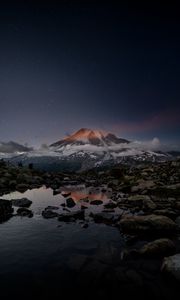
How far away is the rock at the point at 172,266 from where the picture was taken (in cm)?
1074

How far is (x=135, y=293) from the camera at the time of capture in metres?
9.87

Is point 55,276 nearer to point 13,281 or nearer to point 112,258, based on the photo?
point 13,281

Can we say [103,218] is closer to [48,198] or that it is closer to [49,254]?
[49,254]

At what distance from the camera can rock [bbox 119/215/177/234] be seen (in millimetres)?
17062

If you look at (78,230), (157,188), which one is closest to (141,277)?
(78,230)

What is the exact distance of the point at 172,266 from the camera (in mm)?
11078

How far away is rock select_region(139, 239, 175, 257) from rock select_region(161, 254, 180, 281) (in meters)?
1.61

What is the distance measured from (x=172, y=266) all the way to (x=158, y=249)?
232cm

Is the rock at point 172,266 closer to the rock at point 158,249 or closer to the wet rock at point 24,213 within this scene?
the rock at point 158,249

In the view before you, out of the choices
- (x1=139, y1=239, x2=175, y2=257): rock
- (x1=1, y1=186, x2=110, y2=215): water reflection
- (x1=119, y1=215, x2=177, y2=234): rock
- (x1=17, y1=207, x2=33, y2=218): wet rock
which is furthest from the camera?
(x1=1, y1=186, x2=110, y2=215): water reflection

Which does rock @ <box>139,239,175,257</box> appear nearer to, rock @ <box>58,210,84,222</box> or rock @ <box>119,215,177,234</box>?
rock @ <box>119,215,177,234</box>

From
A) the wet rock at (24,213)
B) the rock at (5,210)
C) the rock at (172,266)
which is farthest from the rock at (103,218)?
the rock at (172,266)

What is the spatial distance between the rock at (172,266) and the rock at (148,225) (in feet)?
17.6

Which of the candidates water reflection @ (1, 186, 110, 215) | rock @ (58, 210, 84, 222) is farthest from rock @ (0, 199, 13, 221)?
rock @ (58, 210, 84, 222)
